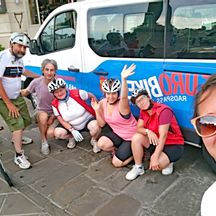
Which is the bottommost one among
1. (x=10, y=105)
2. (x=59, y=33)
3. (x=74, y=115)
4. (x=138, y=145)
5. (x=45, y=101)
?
(x=138, y=145)

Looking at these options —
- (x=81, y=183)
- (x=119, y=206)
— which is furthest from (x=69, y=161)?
(x=119, y=206)

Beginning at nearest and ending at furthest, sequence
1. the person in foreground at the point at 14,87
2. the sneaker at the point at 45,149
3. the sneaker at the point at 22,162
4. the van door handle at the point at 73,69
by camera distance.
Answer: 1. the person in foreground at the point at 14,87
2. the sneaker at the point at 22,162
3. the sneaker at the point at 45,149
4. the van door handle at the point at 73,69

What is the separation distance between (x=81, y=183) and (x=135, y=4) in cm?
201

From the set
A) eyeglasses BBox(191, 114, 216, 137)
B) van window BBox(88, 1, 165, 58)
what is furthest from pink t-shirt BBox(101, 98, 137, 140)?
eyeglasses BBox(191, 114, 216, 137)

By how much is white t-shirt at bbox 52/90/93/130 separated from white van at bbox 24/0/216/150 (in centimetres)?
33

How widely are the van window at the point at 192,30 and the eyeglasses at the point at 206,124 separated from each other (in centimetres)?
172

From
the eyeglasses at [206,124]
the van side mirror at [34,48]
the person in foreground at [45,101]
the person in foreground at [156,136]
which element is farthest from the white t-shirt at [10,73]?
the eyeglasses at [206,124]

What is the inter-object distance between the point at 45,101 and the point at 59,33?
1109 mm

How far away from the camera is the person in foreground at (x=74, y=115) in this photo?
136 inches

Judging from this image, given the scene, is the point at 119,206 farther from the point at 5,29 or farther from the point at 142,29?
the point at 5,29

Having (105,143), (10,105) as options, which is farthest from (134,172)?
(10,105)

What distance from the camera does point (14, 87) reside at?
10.8 ft

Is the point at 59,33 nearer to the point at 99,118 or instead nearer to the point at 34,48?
the point at 34,48

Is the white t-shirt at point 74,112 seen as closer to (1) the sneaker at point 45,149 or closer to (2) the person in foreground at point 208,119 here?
(1) the sneaker at point 45,149
